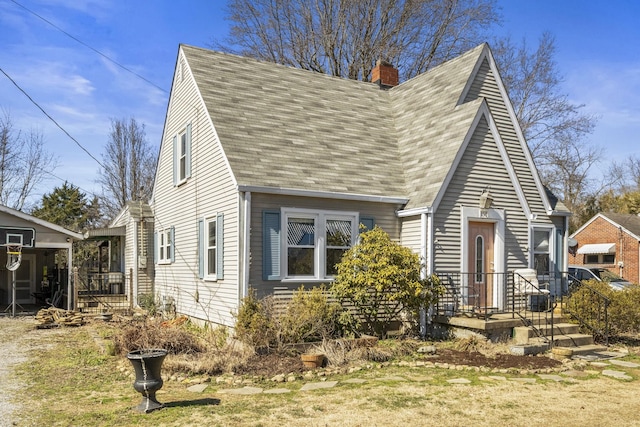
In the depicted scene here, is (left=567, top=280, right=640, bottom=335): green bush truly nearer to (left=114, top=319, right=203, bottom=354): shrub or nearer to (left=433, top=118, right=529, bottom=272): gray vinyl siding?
(left=433, top=118, right=529, bottom=272): gray vinyl siding

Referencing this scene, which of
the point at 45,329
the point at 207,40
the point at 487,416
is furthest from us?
the point at 207,40

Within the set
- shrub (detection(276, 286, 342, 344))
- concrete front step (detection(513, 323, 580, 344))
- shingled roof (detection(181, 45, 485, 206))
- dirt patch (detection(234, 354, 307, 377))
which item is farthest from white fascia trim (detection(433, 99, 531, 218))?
dirt patch (detection(234, 354, 307, 377))

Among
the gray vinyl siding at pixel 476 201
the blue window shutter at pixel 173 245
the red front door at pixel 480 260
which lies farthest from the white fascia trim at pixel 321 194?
the blue window shutter at pixel 173 245

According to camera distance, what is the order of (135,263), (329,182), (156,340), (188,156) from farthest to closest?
(135,263)
(188,156)
(329,182)
(156,340)

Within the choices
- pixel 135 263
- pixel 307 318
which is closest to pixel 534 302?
pixel 307 318

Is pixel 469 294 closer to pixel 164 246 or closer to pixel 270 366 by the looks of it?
pixel 270 366

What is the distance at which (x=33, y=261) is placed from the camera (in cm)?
2453

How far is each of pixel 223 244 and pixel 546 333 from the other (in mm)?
7591

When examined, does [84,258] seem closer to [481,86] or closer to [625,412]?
[481,86]

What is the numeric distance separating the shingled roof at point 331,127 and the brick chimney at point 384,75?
1.90m

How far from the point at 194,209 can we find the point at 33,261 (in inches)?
519

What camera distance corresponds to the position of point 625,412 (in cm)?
729

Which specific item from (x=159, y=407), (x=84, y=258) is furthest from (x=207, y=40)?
(x=159, y=407)

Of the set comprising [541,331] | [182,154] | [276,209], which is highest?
[182,154]
